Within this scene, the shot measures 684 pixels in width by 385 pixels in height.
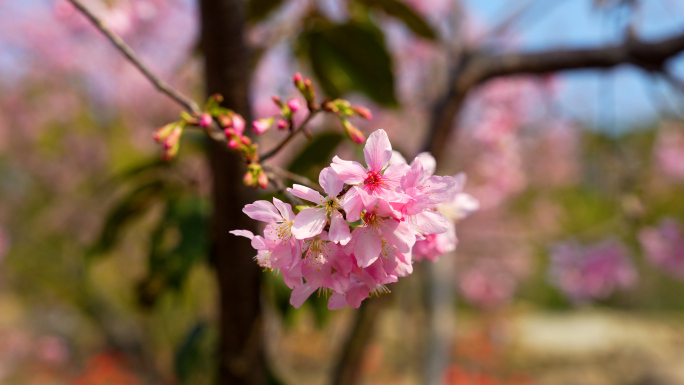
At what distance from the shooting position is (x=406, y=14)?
3.14 ft

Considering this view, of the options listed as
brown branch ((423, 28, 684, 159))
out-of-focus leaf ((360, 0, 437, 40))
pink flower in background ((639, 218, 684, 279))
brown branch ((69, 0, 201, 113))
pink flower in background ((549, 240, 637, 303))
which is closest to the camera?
brown branch ((69, 0, 201, 113))

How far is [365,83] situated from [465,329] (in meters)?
8.02

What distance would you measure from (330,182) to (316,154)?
0.54m

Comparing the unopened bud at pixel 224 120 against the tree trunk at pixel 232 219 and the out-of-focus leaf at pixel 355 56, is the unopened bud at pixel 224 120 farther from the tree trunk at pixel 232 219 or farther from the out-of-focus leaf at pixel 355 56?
the out-of-focus leaf at pixel 355 56

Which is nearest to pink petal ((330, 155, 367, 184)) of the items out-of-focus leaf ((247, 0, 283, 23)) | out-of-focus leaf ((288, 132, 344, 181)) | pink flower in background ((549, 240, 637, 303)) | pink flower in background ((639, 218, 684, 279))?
out-of-focus leaf ((288, 132, 344, 181))

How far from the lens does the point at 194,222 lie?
101 centimetres

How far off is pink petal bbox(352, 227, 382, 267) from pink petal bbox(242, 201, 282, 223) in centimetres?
9

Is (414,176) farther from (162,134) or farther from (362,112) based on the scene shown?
(162,134)

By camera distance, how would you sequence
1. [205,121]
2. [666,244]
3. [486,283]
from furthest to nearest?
[486,283] → [666,244] → [205,121]

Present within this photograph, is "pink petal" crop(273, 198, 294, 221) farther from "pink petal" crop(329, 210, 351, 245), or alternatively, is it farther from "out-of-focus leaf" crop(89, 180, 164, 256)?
"out-of-focus leaf" crop(89, 180, 164, 256)

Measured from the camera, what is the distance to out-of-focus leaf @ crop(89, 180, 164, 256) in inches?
45.7

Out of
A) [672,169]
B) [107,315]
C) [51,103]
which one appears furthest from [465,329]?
[51,103]

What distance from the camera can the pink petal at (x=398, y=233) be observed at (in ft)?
1.44

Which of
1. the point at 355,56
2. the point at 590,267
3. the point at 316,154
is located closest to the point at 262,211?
the point at 316,154
